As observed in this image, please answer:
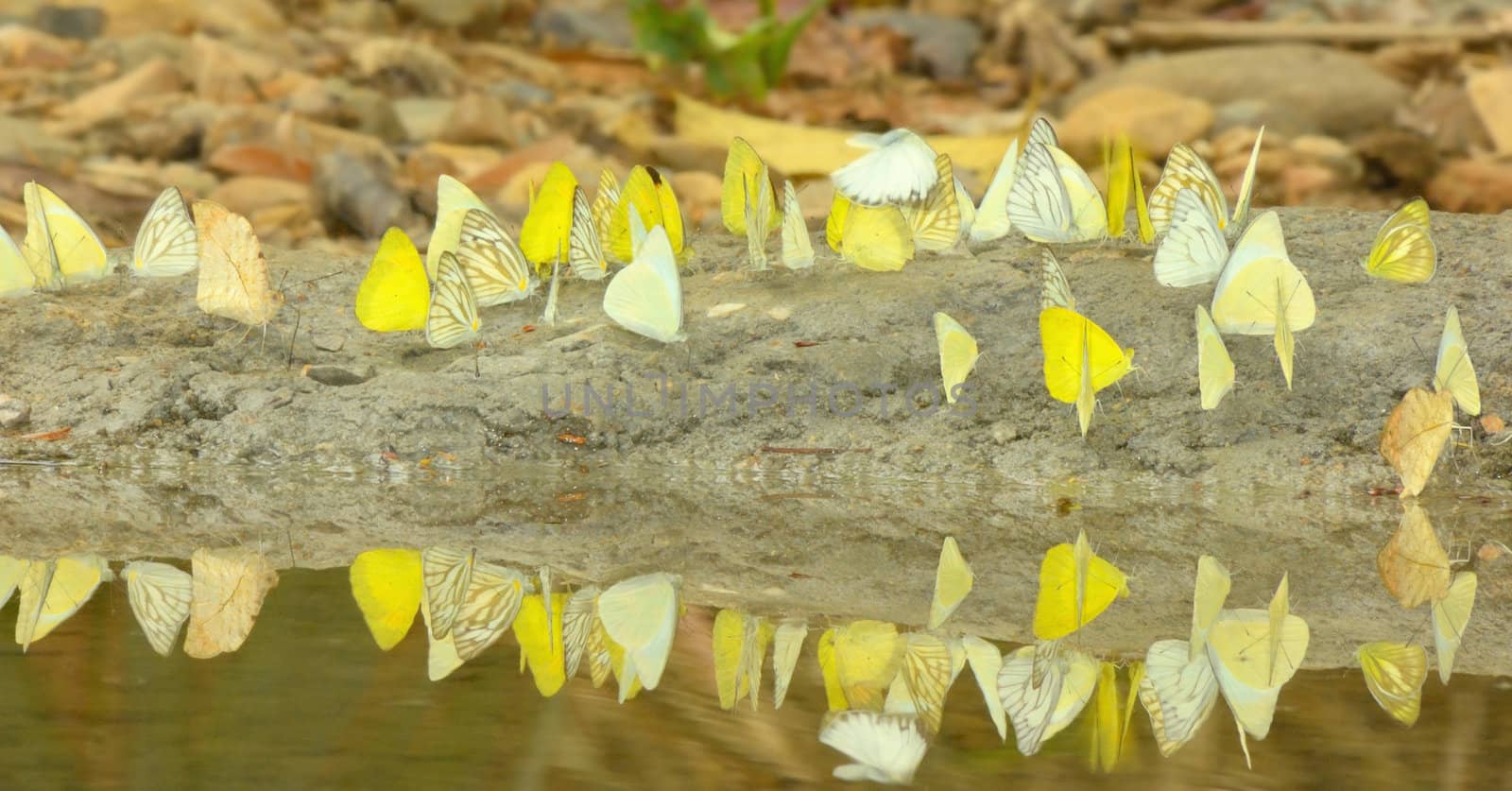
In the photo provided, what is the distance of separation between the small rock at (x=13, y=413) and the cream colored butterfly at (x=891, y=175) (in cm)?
146

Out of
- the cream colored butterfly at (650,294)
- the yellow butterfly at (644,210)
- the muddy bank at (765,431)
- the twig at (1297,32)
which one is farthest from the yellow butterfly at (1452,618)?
the twig at (1297,32)

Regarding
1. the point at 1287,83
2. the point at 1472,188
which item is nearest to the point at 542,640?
the point at 1472,188

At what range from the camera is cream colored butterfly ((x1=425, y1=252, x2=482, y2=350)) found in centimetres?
284

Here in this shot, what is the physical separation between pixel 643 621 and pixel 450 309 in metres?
1.24

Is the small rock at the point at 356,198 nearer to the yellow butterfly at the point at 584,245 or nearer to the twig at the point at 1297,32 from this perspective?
the yellow butterfly at the point at 584,245

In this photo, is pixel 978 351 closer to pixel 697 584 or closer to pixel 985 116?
pixel 697 584

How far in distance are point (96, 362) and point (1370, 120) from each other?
4.92 metres

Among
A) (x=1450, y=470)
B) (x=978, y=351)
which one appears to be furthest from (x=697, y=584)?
(x=1450, y=470)

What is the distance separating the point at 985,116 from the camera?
668 cm

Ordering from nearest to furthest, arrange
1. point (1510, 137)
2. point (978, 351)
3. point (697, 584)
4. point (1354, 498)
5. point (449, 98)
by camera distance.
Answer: point (697, 584), point (1354, 498), point (978, 351), point (1510, 137), point (449, 98)

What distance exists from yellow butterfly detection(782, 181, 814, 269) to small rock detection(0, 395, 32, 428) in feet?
4.57

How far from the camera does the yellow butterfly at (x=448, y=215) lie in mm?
3182

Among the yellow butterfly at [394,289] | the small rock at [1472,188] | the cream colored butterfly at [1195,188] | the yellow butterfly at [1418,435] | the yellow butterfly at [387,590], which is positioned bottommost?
the yellow butterfly at [387,590]

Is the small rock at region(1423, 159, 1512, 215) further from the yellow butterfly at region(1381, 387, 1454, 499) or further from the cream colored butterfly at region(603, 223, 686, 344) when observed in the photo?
the cream colored butterfly at region(603, 223, 686, 344)
